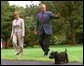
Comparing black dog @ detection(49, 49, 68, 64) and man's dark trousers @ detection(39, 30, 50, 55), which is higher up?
man's dark trousers @ detection(39, 30, 50, 55)

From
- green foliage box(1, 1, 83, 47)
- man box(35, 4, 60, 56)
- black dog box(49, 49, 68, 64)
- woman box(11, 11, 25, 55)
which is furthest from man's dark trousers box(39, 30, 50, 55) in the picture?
green foliage box(1, 1, 83, 47)

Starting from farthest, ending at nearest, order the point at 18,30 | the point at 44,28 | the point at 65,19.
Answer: the point at 65,19
the point at 18,30
the point at 44,28

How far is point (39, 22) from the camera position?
1539 centimetres

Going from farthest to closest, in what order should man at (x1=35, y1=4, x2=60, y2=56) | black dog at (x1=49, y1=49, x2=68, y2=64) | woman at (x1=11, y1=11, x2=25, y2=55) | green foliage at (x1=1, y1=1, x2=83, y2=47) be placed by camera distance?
green foliage at (x1=1, y1=1, x2=83, y2=47) → woman at (x1=11, y1=11, x2=25, y2=55) → man at (x1=35, y1=4, x2=60, y2=56) → black dog at (x1=49, y1=49, x2=68, y2=64)

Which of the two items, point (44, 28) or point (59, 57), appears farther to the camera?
point (44, 28)

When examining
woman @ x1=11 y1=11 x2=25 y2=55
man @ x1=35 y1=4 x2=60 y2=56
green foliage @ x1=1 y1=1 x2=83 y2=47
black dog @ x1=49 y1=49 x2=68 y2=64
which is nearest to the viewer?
black dog @ x1=49 y1=49 x2=68 y2=64

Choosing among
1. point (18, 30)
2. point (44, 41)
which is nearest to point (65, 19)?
point (18, 30)

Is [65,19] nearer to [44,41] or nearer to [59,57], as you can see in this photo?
[44,41]

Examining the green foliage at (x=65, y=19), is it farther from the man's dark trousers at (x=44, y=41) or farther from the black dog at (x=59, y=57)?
the black dog at (x=59, y=57)

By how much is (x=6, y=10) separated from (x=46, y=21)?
29538mm

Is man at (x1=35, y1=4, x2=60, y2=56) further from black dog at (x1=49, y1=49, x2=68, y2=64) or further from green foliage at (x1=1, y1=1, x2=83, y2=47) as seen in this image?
green foliage at (x1=1, y1=1, x2=83, y2=47)

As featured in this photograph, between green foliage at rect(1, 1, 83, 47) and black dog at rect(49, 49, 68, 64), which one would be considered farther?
green foliage at rect(1, 1, 83, 47)

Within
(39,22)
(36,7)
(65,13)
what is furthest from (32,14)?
(39,22)

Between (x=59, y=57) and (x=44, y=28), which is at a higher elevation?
(x=44, y=28)
